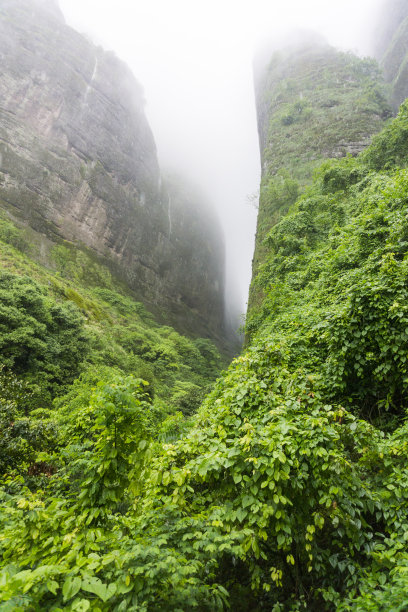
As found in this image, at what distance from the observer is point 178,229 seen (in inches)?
2263

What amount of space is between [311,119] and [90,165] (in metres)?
29.2

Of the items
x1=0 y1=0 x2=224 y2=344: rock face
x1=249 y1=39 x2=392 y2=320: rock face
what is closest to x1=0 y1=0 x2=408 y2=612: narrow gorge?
x1=249 y1=39 x2=392 y2=320: rock face

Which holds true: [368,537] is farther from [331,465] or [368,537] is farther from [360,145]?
[360,145]

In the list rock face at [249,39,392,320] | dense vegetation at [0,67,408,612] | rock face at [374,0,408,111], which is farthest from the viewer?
rock face at [374,0,408,111]

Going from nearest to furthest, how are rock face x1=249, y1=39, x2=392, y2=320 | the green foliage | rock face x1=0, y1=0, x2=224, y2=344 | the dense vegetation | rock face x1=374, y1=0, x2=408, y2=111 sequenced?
the dense vegetation, the green foliage, rock face x1=249, y1=39, x2=392, y2=320, rock face x1=374, y1=0, x2=408, y2=111, rock face x1=0, y1=0, x2=224, y2=344

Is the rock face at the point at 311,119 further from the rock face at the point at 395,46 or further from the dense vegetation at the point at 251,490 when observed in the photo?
the dense vegetation at the point at 251,490

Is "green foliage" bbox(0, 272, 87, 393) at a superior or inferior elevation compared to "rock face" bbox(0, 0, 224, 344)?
inferior

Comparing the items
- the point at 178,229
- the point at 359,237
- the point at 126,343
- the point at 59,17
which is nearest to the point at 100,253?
the point at 126,343

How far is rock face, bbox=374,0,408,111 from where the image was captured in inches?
984

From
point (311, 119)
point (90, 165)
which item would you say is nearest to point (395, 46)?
point (311, 119)

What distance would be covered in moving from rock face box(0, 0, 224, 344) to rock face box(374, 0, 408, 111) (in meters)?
32.6

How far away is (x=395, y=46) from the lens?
29906 millimetres

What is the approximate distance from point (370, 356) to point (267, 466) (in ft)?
7.77

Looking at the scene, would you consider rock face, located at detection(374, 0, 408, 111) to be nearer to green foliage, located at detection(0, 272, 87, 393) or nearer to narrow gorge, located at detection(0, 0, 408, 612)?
narrow gorge, located at detection(0, 0, 408, 612)
